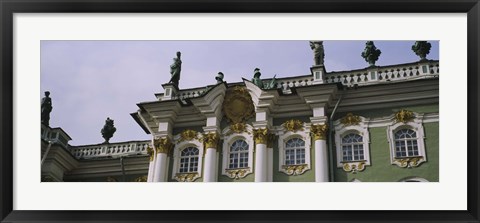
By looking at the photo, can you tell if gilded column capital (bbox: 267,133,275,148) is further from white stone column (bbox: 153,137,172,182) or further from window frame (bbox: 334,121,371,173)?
white stone column (bbox: 153,137,172,182)

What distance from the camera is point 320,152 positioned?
1324cm

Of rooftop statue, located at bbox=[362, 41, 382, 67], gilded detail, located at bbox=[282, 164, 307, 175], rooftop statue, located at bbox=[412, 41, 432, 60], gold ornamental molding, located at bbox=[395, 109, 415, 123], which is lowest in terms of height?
gilded detail, located at bbox=[282, 164, 307, 175]

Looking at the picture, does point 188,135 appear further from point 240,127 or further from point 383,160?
point 383,160

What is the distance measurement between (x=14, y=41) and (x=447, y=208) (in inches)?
239

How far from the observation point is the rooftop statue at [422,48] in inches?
349

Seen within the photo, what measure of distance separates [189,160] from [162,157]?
0.67 meters

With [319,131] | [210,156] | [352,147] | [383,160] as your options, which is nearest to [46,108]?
[210,156]

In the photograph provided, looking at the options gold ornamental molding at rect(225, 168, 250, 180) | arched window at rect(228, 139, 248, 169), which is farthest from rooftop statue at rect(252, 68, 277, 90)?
gold ornamental molding at rect(225, 168, 250, 180)

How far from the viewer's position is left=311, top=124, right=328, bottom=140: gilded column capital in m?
13.4

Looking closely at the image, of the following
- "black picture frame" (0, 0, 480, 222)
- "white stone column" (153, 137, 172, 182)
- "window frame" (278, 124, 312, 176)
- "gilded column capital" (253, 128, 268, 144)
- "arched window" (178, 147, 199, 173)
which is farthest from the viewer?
"arched window" (178, 147, 199, 173)

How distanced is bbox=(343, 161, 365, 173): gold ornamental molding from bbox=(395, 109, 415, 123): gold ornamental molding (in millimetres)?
1340
